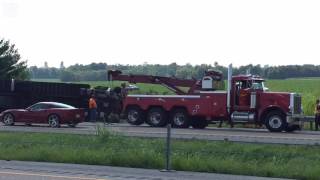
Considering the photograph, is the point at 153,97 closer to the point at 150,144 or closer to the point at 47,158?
the point at 150,144

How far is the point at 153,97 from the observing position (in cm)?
3619

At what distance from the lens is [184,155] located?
58.2ft

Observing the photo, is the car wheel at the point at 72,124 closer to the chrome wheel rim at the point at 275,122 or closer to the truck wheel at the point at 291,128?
the chrome wheel rim at the point at 275,122

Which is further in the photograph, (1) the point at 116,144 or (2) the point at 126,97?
(2) the point at 126,97

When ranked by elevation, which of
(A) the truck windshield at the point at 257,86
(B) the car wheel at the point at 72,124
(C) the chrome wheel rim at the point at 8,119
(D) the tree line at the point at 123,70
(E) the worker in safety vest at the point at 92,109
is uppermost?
(D) the tree line at the point at 123,70

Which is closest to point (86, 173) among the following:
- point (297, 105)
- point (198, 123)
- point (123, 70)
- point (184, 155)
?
point (184, 155)

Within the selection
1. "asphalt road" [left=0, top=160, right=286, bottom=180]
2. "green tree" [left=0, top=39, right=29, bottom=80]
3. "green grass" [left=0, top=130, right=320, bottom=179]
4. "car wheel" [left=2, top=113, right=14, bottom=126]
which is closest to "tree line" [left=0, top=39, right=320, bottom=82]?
"green tree" [left=0, top=39, right=29, bottom=80]

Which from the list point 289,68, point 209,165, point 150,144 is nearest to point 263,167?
point 209,165

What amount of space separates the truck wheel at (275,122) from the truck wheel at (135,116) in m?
6.98

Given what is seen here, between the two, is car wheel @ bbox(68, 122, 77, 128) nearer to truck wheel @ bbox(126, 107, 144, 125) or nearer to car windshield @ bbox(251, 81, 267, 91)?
truck wheel @ bbox(126, 107, 144, 125)

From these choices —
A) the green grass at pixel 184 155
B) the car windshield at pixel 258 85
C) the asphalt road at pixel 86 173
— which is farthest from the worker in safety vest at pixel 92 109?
the asphalt road at pixel 86 173

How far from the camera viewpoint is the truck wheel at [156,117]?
35562 mm

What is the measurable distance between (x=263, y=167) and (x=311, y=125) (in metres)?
19.8

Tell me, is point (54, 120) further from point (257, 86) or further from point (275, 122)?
point (275, 122)
